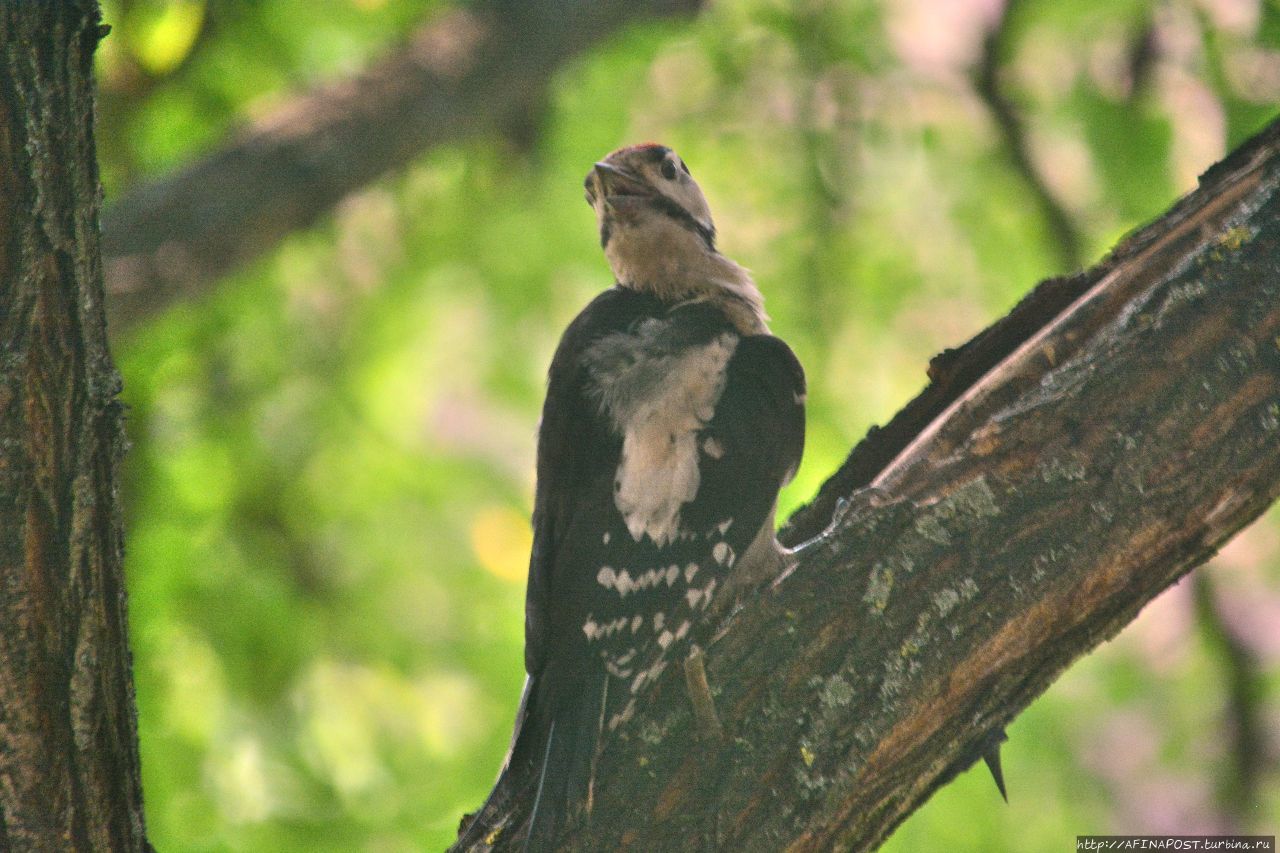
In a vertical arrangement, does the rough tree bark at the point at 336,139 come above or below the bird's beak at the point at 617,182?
above

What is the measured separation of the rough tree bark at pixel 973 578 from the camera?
6.84 feet

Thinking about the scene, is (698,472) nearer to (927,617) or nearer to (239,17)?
(927,617)

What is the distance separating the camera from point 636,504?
2547mm

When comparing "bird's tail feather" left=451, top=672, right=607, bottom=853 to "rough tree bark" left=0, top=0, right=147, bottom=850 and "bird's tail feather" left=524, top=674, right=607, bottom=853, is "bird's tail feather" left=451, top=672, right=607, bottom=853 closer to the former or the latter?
"bird's tail feather" left=524, top=674, right=607, bottom=853

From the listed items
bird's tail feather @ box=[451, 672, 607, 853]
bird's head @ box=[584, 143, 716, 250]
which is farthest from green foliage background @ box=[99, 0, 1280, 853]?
bird's tail feather @ box=[451, 672, 607, 853]

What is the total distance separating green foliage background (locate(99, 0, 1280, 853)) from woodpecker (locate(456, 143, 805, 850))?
6.21 feet

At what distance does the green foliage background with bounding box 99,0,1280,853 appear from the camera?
15.6 feet

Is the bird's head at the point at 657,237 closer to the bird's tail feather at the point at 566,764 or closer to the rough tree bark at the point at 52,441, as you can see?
the bird's tail feather at the point at 566,764

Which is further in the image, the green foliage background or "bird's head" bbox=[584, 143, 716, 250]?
the green foliage background

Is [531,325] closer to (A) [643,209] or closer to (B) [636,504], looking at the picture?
(A) [643,209]

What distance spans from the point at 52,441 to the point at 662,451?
118 cm

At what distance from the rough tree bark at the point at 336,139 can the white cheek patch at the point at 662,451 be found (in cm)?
220

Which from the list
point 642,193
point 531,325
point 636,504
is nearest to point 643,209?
point 642,193

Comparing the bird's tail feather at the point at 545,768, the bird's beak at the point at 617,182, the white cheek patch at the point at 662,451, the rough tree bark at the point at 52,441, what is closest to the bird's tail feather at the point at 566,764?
the bird's tail feather at the point at 545,768
